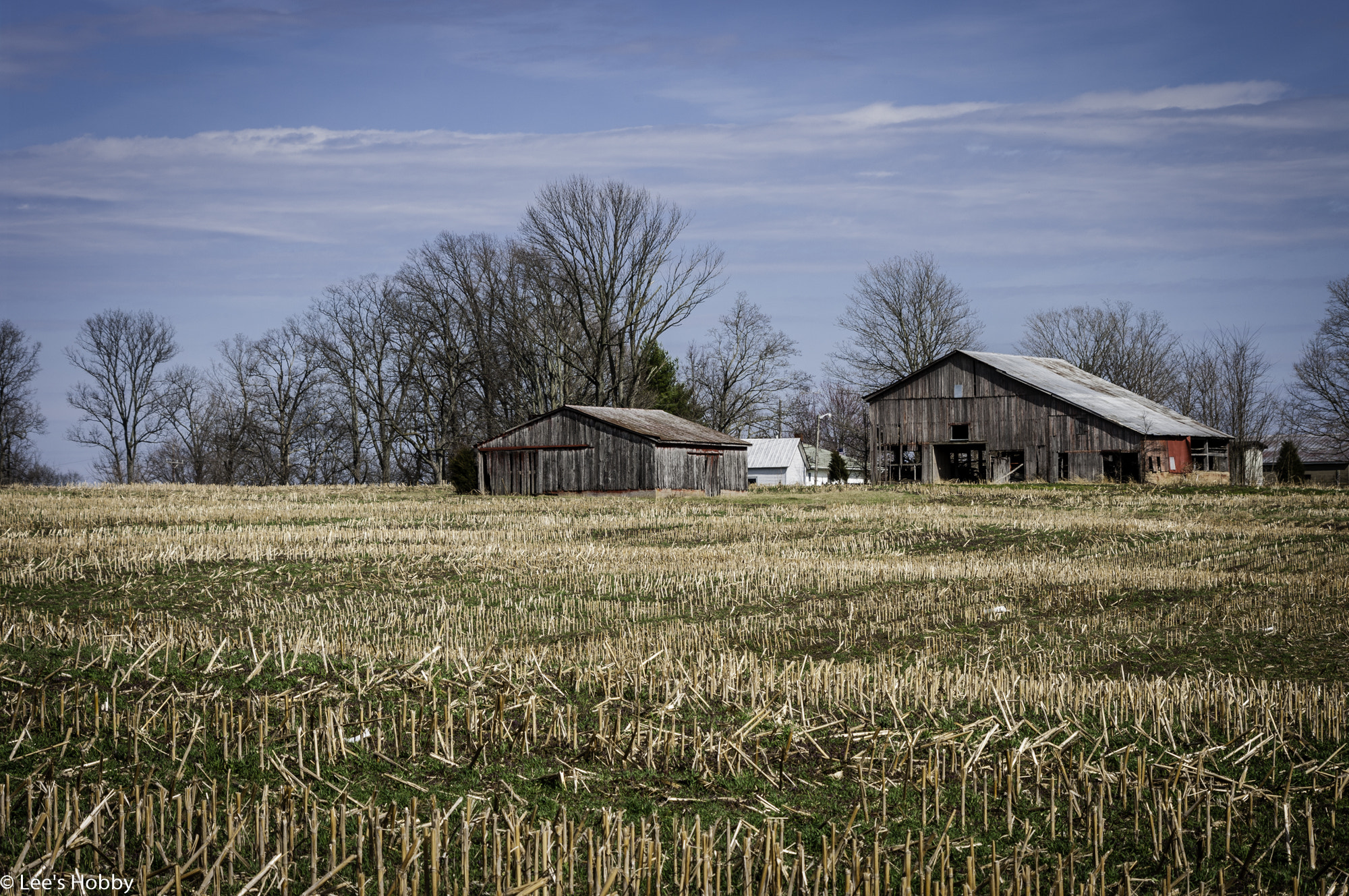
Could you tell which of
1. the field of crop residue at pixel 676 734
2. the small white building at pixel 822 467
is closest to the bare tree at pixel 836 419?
the small white building at pixel 822 467

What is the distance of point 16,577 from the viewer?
16.3 m

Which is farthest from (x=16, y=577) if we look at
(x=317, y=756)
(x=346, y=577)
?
(x=317, y=756)

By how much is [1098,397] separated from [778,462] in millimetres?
34585

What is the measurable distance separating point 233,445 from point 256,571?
5986 centimetres

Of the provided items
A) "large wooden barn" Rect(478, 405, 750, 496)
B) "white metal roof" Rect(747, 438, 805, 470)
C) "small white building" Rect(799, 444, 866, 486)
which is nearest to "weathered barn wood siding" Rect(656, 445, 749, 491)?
"large wooden barn" Rect(478, 405, 750, 496)

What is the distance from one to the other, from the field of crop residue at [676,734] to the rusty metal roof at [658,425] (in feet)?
98.7

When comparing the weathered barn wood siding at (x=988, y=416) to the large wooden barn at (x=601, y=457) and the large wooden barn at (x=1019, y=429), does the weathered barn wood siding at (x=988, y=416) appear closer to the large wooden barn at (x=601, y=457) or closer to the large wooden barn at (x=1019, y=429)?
the large wooden barn at (x=1019, y=429)

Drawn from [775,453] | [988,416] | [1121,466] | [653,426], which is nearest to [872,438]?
[988,416]

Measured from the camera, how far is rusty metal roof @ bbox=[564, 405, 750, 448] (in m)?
47.5

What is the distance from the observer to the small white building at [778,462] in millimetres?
86625

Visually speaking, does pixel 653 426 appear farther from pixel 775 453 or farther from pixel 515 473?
pixel 775 453

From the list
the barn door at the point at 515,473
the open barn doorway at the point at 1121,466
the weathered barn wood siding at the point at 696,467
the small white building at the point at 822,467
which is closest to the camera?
the weathered barn wood siding at the point at 696,467

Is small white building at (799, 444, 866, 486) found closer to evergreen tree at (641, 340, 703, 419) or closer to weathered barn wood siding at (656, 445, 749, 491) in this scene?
evergreen tree at (641, 340, 703, 419)

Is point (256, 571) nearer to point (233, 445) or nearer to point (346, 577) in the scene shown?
point (346, 577)
